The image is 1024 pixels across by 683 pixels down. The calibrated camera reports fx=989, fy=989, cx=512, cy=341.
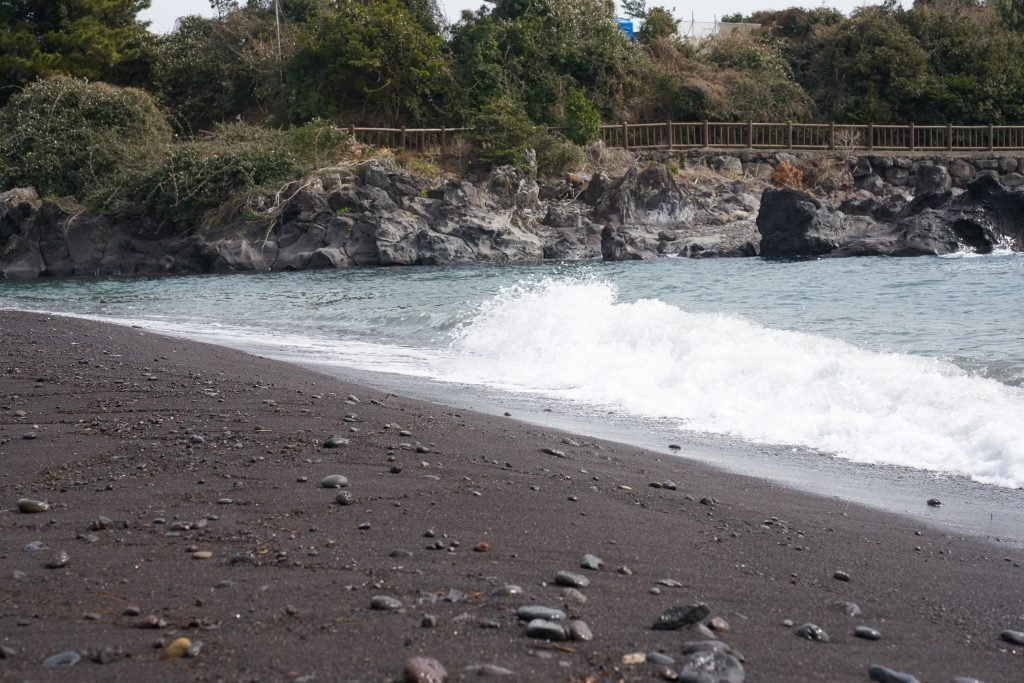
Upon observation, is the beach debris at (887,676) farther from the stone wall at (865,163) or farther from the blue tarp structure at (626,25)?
the blue tarp structure at (626,25)

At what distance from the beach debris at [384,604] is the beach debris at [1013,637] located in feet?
6.37

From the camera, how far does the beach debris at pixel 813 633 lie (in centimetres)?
304

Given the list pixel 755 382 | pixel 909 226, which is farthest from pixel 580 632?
pixel 909 226

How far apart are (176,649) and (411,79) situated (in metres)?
38.6

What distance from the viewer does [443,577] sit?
3.33m

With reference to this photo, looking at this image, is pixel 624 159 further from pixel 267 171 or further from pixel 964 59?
pixel 964 59

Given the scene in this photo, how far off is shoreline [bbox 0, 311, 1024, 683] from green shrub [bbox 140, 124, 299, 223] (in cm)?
2641

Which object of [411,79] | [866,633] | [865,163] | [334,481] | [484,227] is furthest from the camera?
[865,163]

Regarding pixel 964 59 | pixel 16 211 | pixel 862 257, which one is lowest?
pixel 862 257

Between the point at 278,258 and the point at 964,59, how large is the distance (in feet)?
112

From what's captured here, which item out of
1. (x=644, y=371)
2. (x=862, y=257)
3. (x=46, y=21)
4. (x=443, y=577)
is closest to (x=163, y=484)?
(x=443, y=577)

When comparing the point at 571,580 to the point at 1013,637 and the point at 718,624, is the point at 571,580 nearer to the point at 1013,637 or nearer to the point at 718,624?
the point at 718,624

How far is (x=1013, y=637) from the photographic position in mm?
3162

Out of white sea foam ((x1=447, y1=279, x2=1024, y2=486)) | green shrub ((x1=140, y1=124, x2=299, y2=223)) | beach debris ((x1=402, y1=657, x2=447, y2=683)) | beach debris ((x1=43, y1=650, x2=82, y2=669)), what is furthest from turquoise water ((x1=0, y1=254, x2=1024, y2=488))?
green shrub ((x1=140, y1=124, x2=299, y2=223))
